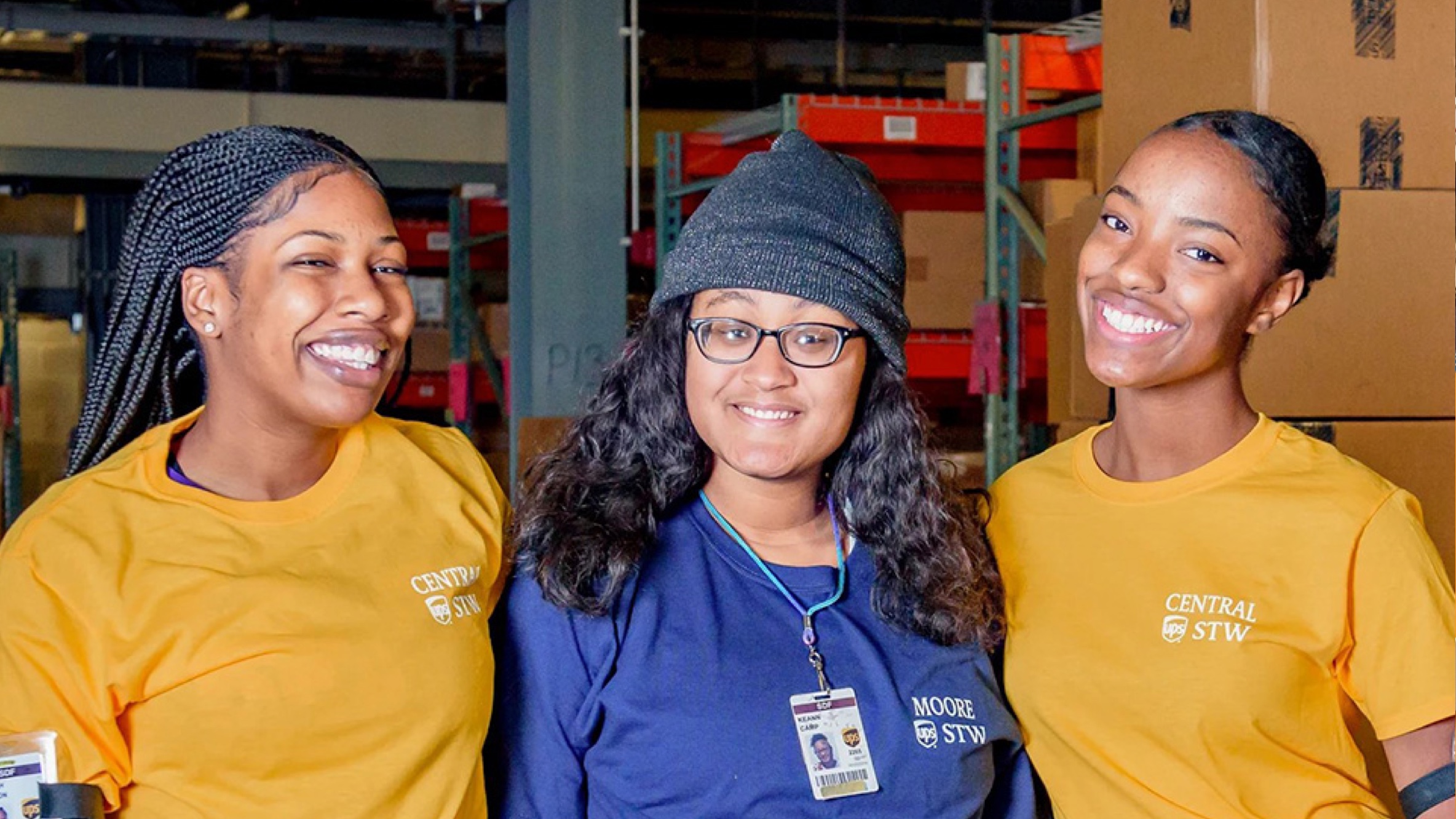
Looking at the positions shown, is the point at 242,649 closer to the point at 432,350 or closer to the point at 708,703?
the point at 708,703

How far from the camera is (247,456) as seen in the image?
1886mm

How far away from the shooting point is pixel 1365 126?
302 cm

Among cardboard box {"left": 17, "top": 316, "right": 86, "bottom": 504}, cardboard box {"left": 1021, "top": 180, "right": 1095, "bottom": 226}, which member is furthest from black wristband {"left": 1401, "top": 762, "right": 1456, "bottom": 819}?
cardboard box {"left": 17, "top": 316, "right": 86, "bottom": 504}

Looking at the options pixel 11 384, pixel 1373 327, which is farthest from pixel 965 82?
pixel 11 384

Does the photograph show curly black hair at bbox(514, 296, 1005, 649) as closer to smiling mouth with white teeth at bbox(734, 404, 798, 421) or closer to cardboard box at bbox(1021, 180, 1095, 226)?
smiling mouth with white teeth at bbox(734, 404, 798, 421)

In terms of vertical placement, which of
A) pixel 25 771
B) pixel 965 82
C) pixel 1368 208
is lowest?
pixel 25 771

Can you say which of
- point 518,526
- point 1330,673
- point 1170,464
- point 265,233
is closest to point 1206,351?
point 1170,464

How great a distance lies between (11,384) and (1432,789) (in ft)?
31.5

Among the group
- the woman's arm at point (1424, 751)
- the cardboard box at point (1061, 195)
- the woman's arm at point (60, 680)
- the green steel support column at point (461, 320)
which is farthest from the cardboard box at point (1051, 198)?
the green steel support column at point (461, 320)

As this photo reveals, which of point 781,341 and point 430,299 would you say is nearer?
point 781,341

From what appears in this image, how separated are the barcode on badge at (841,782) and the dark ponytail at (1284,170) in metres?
0.87

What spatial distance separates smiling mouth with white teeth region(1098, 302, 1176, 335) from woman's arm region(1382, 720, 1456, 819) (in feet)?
1.88

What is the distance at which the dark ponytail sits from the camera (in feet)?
6.59

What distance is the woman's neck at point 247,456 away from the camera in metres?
1.87
